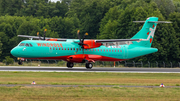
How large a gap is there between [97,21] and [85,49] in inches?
2247

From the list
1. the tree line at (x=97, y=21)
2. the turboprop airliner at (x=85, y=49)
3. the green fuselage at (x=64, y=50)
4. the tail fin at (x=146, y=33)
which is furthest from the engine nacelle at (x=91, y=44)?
the tree line at (x=97, y=21)

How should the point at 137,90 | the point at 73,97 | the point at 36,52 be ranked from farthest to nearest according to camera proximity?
the point at 36,52, the point at 137,90, the point at 73,97

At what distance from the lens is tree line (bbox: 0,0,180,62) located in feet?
230

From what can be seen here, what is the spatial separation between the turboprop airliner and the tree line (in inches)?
736

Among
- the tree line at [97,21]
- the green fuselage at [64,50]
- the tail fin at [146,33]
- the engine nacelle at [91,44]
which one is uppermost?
the tree line at [97,21]

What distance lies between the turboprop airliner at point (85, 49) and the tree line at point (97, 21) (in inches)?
736

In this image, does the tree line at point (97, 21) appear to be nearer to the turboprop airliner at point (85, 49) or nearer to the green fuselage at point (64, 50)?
the turboprop airliner at point (85, 49)

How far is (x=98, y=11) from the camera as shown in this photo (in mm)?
101062

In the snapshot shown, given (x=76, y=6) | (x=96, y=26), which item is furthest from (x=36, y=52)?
(x=76, y=6)

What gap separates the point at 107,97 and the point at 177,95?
4421 millimetres

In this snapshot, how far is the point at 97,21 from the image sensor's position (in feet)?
331

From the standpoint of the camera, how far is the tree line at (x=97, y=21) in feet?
230

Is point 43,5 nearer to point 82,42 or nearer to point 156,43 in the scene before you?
point 156,43

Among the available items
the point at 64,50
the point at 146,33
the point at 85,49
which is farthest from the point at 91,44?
the point at 146,33
